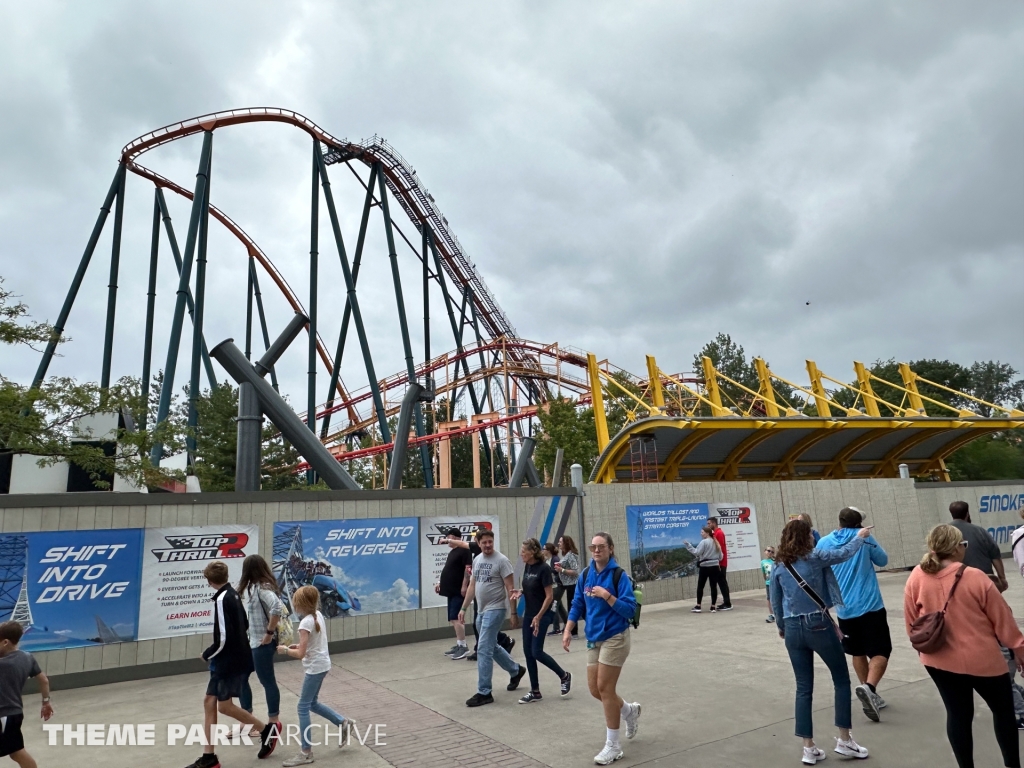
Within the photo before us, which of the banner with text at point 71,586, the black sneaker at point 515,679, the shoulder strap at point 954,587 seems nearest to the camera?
the shoulder strap at point 954,587

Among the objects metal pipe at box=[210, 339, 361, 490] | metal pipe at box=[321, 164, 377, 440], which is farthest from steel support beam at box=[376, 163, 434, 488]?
metal pipe at box=[210, 339, 361, 490]

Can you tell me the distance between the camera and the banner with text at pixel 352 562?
332 inches

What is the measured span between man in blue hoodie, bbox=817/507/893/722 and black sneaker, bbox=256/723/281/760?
153 inches

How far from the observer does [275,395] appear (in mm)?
11500

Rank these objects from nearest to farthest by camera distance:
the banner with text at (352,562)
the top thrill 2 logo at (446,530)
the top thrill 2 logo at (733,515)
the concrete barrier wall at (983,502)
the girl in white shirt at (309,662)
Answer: the girl in white shirt at (309,662) → the banner with text at (352,562) → the top thrill 2 logo at (446,530) → the top thrill 2 logo at (733,515) → the concrete barrier wall at (983,502)

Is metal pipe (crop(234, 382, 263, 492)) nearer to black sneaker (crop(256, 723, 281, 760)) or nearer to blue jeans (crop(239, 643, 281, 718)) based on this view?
blue jeans (crop(239, 643, 281, 718))

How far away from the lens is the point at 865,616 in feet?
15.9

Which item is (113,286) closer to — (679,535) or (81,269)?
(81,269)

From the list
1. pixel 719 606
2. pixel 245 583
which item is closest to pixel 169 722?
pixel 245 583

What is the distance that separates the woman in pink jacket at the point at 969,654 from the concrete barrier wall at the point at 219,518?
6748 millimetres

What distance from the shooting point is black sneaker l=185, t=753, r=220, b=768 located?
4.23 metres

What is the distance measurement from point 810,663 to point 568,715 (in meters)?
1.94

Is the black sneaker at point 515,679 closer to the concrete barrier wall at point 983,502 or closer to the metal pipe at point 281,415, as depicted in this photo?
the metal pipe at point 281,415

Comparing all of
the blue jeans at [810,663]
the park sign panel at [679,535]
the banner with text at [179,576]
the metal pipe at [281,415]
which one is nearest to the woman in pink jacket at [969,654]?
the blue jeans at [810,663]
